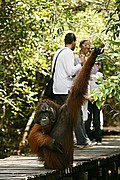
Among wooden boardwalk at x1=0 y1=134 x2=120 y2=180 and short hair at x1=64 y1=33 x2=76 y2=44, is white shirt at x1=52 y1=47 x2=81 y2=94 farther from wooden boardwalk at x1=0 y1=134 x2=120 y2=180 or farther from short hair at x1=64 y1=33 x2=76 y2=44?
wooden boardwalk at x1=0 y1=134 x2=120 y2=180

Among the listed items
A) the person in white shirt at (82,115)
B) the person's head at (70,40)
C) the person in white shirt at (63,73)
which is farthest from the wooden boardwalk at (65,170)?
the person's head at (70,40)

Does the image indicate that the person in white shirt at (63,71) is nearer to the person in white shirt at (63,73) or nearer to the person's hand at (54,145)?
the person in white shirt at (63,73)

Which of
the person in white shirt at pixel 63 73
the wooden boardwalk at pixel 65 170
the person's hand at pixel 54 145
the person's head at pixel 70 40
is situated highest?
the person's head at pixel 70 40

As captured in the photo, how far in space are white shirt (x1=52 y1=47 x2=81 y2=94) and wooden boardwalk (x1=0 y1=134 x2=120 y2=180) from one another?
0.92m

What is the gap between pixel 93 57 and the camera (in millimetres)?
6387

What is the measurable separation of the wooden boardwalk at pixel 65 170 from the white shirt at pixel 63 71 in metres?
0.92

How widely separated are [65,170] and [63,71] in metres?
1.84

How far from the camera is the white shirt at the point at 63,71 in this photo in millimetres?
8117

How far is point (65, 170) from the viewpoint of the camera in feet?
22.2

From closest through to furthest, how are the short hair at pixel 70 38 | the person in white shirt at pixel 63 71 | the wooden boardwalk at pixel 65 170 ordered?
1. the wooden boardwalk at pixel 65 170
2. the person in white shirt at pixel 63 71
3. the short hair at pixel 70 38

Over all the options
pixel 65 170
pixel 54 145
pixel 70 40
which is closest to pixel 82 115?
pixel 70 40

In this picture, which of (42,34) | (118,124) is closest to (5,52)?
(42,34)

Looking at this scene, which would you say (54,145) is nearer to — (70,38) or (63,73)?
(63,73)

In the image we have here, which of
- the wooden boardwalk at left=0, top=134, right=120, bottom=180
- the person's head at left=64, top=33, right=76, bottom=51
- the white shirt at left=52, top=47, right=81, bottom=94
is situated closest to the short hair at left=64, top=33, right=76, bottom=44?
the person's head at left=64, top=33, right=76, bottom=51
